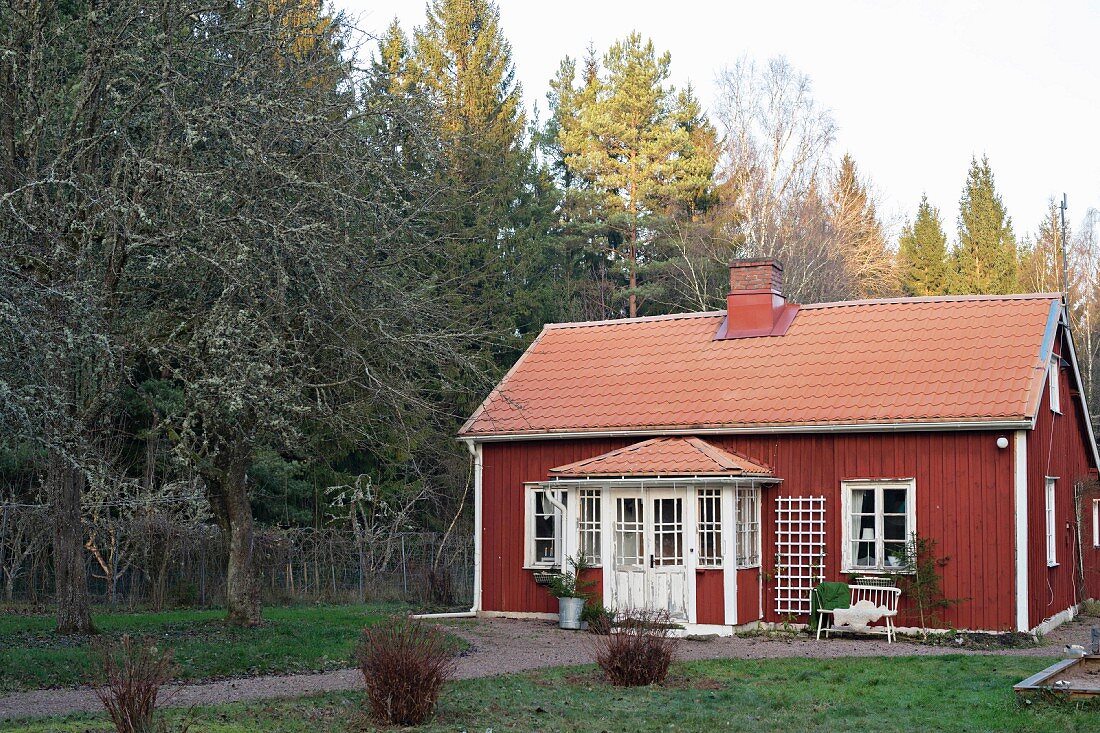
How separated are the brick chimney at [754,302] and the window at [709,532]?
154 inches

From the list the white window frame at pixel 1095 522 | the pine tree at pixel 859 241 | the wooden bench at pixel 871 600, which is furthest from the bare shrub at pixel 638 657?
the pine tree at pixel 859 241

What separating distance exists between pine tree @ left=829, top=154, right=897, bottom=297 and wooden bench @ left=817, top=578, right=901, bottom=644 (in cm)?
1816

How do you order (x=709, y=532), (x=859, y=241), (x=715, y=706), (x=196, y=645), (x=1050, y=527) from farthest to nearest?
1. (x=859, y=241)
2. (x=1050, y=527)
3. (x=709, y=532)
4. (x=196, y=645)
5. (x=715, y=706)

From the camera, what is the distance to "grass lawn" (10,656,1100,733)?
9.11 meters

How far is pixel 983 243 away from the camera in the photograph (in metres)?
45.1

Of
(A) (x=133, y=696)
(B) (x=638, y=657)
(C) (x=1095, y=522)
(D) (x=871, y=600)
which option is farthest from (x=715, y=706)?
(C) (x=1095, y=522)

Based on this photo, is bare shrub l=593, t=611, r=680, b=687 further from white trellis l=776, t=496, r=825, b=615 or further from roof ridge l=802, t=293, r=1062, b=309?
roof ridge l=802, t=293, r=1062, b=309

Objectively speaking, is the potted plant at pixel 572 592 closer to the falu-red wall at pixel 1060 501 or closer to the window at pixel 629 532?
the window at pixel 629 532

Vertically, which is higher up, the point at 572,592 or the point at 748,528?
the point at 748,528

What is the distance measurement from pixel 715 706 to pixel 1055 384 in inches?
419

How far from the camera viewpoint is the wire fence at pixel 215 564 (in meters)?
19.8

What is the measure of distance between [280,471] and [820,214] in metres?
17.6

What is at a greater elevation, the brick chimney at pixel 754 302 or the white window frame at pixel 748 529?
the brick chimney at pixel 754 302

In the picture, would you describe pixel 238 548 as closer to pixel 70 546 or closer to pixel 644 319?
pixel 70 546
